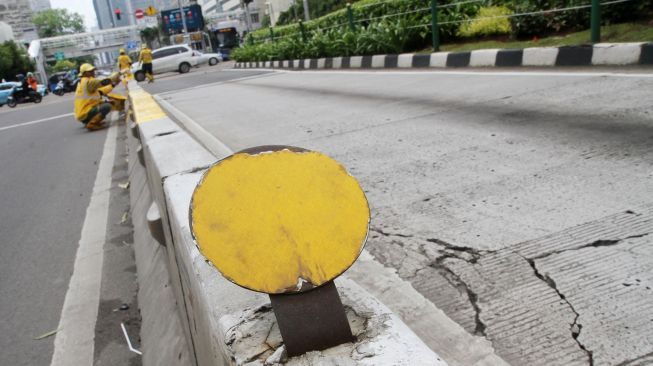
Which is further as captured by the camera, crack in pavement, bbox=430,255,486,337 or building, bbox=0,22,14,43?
building, bbox=0,22,14,43

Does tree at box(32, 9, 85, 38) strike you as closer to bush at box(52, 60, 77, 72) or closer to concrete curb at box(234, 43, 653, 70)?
bush at box(52, 60, 77, 72)

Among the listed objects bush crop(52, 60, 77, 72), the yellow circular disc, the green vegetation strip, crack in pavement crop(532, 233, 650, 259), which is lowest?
bush crop(52, 60, 77, 72)

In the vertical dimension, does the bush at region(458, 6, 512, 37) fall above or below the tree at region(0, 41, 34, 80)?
above

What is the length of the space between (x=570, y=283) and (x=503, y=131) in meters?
2.42

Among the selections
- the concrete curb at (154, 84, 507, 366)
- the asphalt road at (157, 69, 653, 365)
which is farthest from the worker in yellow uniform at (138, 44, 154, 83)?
the concrete curb at (154, 84, 507, 366)

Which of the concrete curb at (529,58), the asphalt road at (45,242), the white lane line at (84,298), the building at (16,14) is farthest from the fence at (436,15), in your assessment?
the building at (16,14)

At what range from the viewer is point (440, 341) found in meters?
1.64

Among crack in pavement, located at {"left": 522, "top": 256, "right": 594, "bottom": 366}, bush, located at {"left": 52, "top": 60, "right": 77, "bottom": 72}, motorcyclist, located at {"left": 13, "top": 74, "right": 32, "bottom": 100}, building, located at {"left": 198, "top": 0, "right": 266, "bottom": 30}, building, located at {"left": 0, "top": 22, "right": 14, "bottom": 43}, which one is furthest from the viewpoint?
bush, located at {"left": 52, "top": 60, "right": 77, "bottom": 72}

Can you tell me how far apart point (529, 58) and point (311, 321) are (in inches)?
292

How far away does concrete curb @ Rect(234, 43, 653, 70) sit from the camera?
636cm

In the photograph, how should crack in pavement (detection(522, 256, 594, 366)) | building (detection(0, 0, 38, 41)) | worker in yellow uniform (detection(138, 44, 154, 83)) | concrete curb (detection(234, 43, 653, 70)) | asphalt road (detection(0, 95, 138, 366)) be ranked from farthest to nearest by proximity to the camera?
building (detection(0, 0, 38, 41)) → worker in yellow uniform (detection(138, 44, 154, 83)) → concrete curb (detection(234, 43, 653, 70)) → asphalt road (detection(0, 95, 138, 366)) → crack in pavement (detection(522, 256, 594, 366))

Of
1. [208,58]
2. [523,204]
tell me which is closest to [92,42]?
[208,58]

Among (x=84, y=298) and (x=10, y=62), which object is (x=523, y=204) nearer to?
(x=84, y=298)

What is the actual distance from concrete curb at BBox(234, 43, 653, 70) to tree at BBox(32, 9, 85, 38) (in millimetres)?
131901
